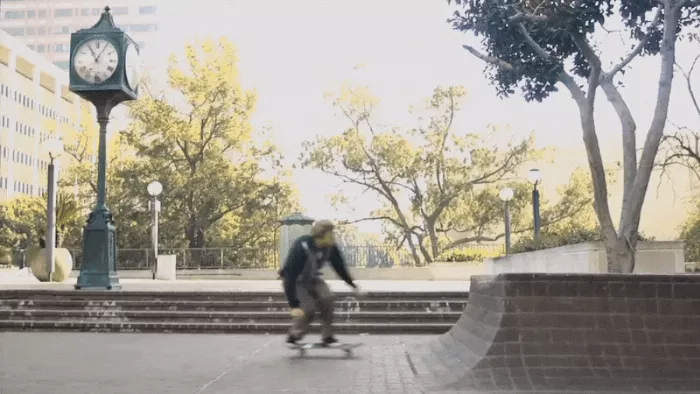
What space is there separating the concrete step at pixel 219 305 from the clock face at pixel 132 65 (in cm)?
448

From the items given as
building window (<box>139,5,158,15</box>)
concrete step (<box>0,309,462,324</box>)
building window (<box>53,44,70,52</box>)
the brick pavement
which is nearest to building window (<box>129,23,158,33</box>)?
building window (<box>139,5,158,15</box>)

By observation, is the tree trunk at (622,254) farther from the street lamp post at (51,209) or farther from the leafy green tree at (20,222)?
the leafy green tree at (20,222)

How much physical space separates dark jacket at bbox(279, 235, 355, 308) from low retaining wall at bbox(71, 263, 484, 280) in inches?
906

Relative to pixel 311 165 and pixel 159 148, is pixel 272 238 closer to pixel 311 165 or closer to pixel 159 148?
pixel 311 165

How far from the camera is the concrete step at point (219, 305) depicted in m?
13.3

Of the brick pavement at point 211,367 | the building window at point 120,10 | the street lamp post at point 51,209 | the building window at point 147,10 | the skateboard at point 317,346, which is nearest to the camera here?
the brick pavement at point 211,367

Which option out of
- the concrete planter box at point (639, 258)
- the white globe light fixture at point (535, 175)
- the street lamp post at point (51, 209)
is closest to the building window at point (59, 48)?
the street lamp post at point (51, 209)

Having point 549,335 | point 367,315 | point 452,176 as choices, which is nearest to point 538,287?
point 549,335

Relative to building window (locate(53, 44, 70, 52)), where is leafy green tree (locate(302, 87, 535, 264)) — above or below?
below

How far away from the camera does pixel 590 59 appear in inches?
476

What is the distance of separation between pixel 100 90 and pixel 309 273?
8.18 m

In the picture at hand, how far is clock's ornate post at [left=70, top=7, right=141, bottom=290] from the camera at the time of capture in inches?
601

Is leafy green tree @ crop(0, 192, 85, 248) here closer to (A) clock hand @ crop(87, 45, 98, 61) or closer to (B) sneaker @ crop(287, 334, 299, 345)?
(A) clock hand @ crop(87, 45, 98, 61)

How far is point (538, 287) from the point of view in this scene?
22.1ft
